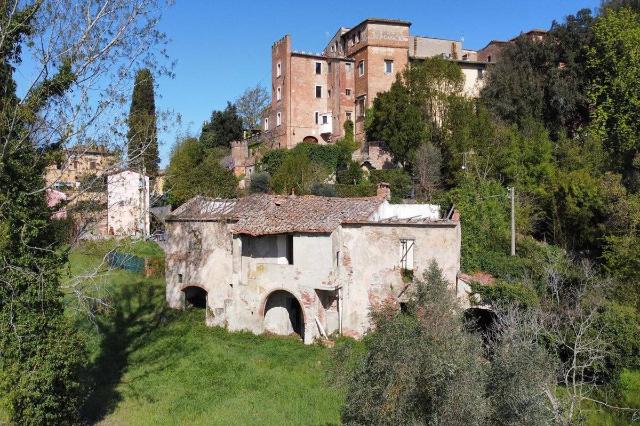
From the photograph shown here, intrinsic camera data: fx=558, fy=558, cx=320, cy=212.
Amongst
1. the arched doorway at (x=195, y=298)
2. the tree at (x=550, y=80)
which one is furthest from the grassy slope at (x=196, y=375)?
the tree at (x=550, y=80)

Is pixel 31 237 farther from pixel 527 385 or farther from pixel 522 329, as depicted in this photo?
pixel 522 329

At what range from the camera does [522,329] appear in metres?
17.5

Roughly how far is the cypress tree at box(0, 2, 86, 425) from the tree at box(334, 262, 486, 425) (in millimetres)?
8213

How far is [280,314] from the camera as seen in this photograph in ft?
80.4

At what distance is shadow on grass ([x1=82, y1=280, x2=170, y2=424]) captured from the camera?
17766 millimetres

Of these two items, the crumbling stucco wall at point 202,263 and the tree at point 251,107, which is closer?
the crumbling stucco wall at point 202,263

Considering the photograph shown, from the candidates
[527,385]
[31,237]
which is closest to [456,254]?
[527,385]

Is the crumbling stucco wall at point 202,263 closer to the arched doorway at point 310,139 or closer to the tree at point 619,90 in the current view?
the tree at point 619,90

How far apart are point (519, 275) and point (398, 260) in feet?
24.2

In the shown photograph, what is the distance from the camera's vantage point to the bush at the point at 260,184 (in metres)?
42.6

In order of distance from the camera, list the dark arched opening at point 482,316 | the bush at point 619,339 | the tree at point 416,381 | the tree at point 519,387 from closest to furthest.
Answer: the tree at point 416,381, the tree at point 519,387, the bush at point 619,339, the dark arched opening at point 482,316

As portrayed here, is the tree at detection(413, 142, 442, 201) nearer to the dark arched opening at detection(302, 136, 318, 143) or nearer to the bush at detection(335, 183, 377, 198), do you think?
the bush at detection(335, 183, 377, 198)

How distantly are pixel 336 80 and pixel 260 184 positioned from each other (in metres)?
14.4

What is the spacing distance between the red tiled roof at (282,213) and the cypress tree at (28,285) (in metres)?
9.46
